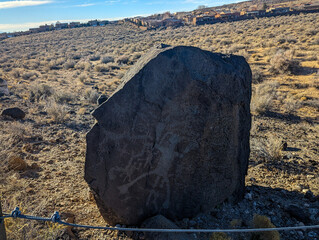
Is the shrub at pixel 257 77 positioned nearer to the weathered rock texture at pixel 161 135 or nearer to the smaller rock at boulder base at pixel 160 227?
the weathered rock texture at pixel 161 135

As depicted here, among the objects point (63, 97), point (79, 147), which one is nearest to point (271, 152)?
point (79, 147)

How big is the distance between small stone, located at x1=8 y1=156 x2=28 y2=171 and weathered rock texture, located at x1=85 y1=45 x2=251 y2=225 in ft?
7.65

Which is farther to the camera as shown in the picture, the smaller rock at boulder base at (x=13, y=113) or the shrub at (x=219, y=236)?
the smaller rock at boulder base at (x=13, y=113)

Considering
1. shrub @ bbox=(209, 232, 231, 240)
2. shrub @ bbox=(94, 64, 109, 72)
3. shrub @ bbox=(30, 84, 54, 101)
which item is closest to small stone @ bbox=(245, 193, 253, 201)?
shrub @ bbox=(209, 232, 231, 240)

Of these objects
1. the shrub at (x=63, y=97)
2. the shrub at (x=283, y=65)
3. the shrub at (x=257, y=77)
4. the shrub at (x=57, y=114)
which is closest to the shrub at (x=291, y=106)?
the shrub at (x=257, y=77)

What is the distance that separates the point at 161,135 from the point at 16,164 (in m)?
3.33

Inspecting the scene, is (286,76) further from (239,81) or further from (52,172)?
(52,172)

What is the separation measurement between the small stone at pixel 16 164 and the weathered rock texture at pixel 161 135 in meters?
2.33

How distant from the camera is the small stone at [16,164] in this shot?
4.85 m

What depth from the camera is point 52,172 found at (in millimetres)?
4992

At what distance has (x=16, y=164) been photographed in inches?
193

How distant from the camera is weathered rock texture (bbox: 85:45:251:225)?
Answer: 10.5ft

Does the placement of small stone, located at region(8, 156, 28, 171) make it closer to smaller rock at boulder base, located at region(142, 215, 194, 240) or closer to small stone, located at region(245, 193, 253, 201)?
smaller rock at boulder base, located at region(142, 215, 194, 240)

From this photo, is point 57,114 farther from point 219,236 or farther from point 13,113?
point 219,236
